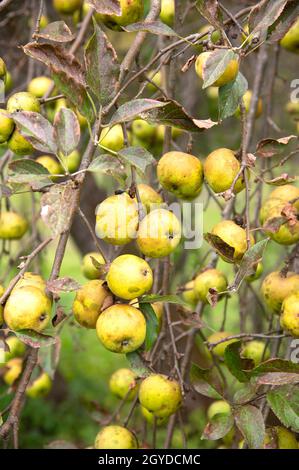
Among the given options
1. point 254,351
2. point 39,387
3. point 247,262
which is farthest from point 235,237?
point 39,387

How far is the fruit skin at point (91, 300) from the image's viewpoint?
126cm

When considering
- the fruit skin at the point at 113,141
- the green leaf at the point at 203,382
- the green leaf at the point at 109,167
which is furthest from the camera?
the fruit skin at the point at 113,141

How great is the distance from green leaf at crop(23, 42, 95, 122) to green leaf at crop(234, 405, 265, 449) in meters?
0.70

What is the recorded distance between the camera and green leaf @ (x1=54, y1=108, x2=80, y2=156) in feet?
3.81

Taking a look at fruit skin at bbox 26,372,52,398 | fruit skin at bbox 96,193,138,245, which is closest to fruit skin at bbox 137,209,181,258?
fruit skin at bbox 96,193,138,245

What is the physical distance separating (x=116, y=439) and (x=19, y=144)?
0.72 metres

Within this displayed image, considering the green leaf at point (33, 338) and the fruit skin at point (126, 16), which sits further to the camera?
the fruit skin at point (126, 16)

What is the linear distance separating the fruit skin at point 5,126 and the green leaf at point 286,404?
0.77 m

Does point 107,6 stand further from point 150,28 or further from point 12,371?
point 12,371

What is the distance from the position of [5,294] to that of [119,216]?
0.25m

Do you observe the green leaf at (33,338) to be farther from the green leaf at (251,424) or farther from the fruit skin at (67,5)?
the fruit skin at (67,5)

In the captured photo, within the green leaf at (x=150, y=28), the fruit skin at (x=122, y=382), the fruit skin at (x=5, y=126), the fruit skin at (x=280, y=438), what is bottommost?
the fruit skin at (x=122, y=382)

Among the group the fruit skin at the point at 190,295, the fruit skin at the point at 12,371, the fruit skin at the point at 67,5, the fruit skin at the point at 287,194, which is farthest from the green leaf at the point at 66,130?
the fruit skin at the point at 12,371
